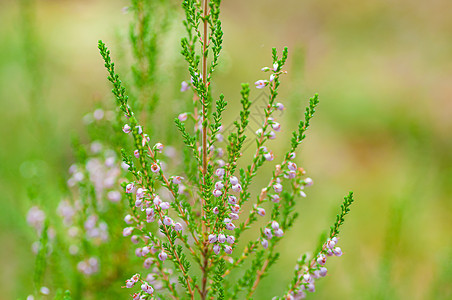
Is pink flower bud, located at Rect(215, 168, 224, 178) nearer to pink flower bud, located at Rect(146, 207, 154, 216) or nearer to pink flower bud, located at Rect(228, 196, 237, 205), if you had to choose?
pink flower bud, located at Rect(228, 196, 237, 205)

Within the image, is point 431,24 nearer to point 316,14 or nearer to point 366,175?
point 316,14

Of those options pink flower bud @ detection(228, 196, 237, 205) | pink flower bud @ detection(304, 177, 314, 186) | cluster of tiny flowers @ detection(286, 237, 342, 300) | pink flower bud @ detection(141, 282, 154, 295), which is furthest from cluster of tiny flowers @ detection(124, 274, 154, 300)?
pink flower bud @ detection(304, 177, 314, 186)

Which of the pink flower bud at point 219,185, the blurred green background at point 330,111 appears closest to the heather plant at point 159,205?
the pink flower bud at point 219,185

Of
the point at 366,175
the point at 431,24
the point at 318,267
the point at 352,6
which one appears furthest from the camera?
the point at 352,6

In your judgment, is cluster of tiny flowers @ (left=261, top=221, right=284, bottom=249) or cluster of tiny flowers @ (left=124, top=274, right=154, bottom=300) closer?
cluster of tiny flowers @ (left=124, top=274, right=154, bottom=300)

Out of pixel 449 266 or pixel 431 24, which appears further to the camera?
pixel 431 24

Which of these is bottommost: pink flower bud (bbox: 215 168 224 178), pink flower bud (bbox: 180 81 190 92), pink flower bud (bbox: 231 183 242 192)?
pink flower bud (bbox: 231 183 242 192)

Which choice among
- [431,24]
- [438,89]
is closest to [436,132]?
[438,89]

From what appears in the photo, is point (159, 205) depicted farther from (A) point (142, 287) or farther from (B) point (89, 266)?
(B) point (89, 266)

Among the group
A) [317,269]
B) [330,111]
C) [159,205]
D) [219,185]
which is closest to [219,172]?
[219,185]
